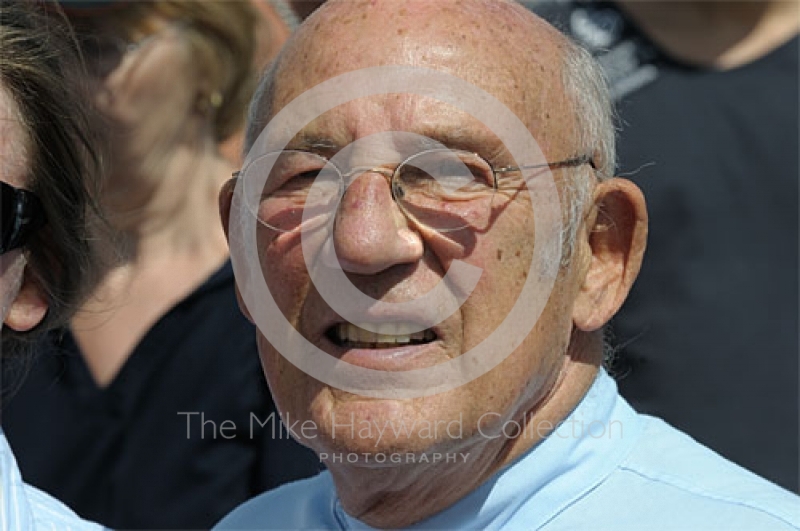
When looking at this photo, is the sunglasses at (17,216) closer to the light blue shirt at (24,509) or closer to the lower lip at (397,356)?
the light blue shirt at (24,509)

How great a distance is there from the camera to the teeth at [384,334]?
2.12m

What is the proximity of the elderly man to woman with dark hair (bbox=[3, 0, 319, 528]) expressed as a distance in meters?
0.88

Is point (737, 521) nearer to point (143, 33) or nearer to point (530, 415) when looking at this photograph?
point (530, 415)

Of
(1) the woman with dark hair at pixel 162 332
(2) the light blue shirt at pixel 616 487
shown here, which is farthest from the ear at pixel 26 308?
(2) the light blue shirt at pixel 616 487

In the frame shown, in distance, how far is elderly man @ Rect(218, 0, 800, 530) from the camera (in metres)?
2.10

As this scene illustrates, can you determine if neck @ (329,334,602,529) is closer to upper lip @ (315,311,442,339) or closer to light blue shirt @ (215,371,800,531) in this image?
light blue shirt @ (215,371,800,531)

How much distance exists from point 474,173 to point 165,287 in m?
1.58

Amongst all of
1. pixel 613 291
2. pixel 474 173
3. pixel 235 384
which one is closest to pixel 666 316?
pixel 235 384

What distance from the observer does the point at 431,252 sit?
2117 millimetres

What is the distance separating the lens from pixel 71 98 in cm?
255

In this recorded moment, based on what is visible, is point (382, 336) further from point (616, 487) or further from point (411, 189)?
point (616, 487)

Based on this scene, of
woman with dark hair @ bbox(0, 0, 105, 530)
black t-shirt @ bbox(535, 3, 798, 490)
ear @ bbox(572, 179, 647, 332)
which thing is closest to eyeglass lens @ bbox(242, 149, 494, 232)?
ear @ bbox(572, 179, 647, 332)

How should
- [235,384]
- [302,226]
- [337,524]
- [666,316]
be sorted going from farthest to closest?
1. [666,316]
2. [235,384]
3. [337,524]
4. [302,226]

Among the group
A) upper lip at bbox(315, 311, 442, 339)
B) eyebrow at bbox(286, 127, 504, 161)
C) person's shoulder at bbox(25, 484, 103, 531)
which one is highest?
eyebrow at bbox(286, 127, 504, 161)
